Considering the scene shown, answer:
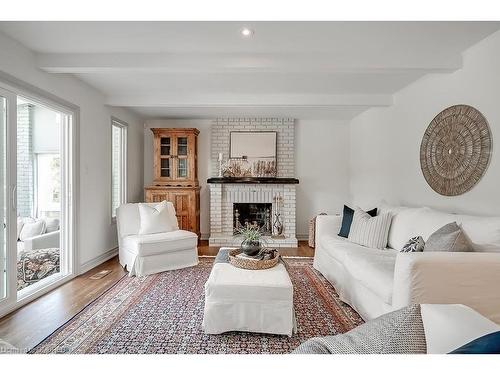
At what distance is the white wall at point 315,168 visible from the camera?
580cm

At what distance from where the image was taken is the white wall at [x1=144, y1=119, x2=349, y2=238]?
5797mm

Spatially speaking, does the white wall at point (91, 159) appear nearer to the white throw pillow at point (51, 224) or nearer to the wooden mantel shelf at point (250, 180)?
the white throw pillow at point (51, 224)

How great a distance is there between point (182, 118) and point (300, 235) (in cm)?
328

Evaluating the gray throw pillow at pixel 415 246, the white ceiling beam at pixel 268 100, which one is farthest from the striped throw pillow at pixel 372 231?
the white ceiling beam at pixel 268 100

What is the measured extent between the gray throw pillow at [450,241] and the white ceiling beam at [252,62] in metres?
1.55

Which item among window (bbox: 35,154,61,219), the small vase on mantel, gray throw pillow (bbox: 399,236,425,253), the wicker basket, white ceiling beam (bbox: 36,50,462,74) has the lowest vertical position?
the wicker basket

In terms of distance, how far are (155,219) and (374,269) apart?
9.29ft

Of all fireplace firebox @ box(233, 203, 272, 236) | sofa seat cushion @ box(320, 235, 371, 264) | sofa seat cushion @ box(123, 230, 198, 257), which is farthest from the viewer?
fireplace firebox @ box(233, 203, 272, 236)

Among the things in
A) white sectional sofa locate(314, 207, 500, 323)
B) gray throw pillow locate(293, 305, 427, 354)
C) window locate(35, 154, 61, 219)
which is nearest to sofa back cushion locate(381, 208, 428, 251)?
white sectional sofa locate(314, 207, 500, 323)

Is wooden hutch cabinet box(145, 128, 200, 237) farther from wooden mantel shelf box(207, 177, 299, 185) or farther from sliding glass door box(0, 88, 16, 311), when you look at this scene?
sliding glass door box(0, 88, 16, 311)

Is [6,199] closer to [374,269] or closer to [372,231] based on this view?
[374,269]

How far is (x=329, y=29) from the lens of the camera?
89.4 inches

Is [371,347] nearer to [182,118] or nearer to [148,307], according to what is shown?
[148,307]

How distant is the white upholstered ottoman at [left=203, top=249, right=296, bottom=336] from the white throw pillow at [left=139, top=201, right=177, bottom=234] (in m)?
2.09
